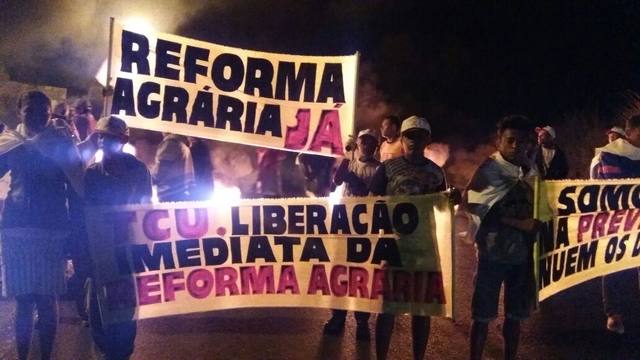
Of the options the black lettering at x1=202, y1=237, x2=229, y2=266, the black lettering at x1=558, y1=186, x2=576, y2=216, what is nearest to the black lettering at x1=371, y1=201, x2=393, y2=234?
the black lettering at x1=202, y1=237, x2=229, y2=266

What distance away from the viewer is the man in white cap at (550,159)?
7375 millimetres

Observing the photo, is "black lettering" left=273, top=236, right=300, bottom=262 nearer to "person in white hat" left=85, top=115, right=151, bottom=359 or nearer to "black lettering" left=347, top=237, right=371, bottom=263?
"black lettering" left=347, top=237, right=371, bottom=263

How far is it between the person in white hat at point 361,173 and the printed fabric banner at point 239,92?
149 mm

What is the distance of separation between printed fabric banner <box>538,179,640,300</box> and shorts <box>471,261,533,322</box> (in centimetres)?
39

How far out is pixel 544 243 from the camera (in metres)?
4.90

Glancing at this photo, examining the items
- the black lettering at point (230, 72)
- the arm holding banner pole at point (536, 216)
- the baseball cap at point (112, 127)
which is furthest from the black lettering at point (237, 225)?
the arm holding banner pole at point (536, 216)

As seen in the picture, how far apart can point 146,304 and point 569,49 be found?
1501cm

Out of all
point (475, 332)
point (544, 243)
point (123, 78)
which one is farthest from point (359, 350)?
point (123, 78)

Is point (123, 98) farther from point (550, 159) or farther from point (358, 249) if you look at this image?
point (550, 159)

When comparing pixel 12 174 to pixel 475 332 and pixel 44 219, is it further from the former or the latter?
pixel 475 332

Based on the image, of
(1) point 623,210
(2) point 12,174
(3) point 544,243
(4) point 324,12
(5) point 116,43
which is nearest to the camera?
(2) point 12,174

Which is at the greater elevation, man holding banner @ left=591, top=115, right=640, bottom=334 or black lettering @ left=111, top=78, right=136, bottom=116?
black lettering @ left=111, top=78, right=136, bottom=116

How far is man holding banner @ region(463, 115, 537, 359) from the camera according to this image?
4438 mm

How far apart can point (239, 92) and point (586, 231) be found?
304 centimetres
